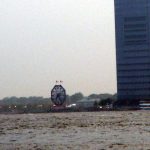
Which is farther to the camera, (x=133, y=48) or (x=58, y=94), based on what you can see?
(x=133, y=48)

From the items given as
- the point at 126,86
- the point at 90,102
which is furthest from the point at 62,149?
the point at 90,102

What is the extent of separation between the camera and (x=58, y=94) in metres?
97.2

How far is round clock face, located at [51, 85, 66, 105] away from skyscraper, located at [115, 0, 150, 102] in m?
58.7

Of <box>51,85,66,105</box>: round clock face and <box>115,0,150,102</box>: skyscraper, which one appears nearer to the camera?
<box>51,85,66,105</box>: round clock face

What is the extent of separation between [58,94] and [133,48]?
214 feet

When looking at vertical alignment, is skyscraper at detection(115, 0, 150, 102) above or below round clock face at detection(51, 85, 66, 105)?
above

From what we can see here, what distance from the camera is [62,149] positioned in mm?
25781

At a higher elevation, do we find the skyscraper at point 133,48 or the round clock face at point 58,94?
the skyscraper at point 133,48

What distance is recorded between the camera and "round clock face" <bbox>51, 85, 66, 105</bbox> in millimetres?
97375

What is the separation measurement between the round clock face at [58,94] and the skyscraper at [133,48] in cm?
5866

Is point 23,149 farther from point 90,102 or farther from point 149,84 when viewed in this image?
point 90,102

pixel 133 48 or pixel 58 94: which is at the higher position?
pixel 133 48

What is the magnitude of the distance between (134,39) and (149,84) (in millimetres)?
12572

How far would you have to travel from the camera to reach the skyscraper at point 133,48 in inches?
6186
